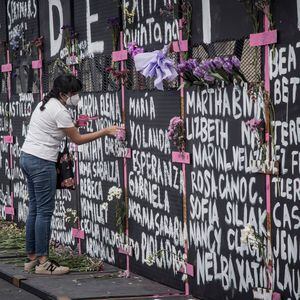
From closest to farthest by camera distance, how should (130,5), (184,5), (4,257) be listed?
(184,5) → (130,5) → (4,257)

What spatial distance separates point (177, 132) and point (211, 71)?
2.57 feet

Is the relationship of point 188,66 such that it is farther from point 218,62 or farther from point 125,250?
point 125,250

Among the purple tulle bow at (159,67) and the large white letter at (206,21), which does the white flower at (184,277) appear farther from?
the large white letter at (206,21)

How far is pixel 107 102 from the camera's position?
29.7 ft

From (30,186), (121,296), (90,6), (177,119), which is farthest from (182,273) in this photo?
(90,6)

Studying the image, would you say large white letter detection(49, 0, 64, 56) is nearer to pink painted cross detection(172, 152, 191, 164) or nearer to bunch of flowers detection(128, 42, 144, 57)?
bunch of flowers detection(128, 42, 144, 57)

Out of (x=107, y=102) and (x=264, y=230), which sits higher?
(x=107, y=102)

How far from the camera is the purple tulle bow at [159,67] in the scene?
7438 mm

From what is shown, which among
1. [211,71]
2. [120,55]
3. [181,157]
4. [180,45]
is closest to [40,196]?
[120,55]

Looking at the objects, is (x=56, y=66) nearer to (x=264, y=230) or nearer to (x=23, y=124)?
(x=23, y=124)

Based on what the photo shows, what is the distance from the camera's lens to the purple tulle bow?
24.4 feet

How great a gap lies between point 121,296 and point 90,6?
121 inches

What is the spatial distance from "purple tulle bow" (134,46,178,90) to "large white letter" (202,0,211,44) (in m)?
0.41

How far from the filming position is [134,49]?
8.14m
